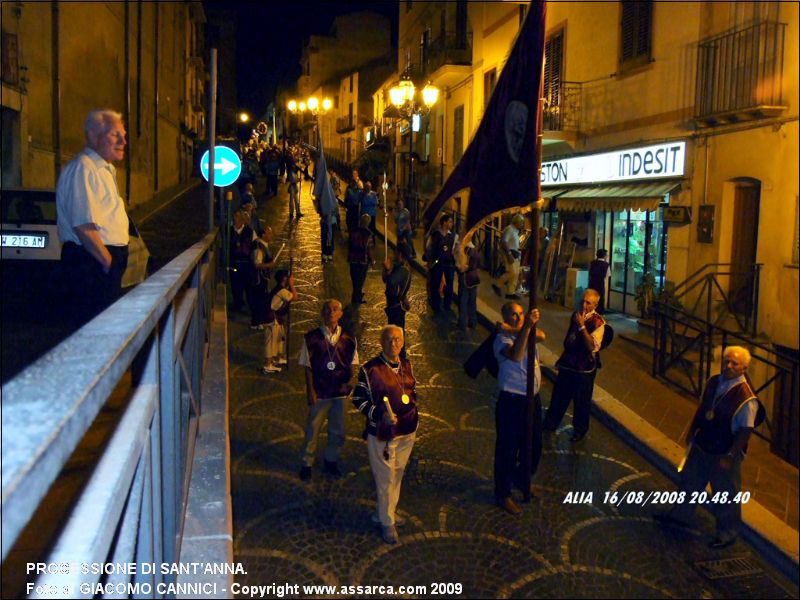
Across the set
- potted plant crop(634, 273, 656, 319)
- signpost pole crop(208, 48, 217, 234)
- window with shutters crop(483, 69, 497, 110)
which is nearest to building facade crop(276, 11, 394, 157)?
window with shutters crop(483, 69, 497, 110)

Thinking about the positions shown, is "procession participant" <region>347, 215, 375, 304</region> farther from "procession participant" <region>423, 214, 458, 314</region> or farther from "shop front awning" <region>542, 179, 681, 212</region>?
"shop front awning" <region>542, 179, 681, 212</region>

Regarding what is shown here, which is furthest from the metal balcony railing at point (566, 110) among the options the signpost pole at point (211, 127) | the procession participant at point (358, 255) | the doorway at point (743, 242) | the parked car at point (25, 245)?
the parked car at point (25, 245)

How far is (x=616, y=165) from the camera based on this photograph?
1543 cm

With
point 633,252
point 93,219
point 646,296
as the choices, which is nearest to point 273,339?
point 93,219

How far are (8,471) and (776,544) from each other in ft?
20.2

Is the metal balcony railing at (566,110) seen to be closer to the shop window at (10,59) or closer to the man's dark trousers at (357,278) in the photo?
the man's dark trousers at (357,278)

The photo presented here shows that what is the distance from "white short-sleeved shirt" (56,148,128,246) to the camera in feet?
13.6

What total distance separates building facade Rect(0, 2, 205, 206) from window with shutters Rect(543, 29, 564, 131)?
442 inches

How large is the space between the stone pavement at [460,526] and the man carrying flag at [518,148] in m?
0.68

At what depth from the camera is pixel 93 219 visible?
4180mm

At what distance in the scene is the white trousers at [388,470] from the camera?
5.63 m

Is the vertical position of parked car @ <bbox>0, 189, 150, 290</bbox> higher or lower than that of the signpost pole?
lower

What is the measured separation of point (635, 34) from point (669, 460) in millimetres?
10565

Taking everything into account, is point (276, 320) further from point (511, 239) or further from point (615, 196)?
point (615, 196)
